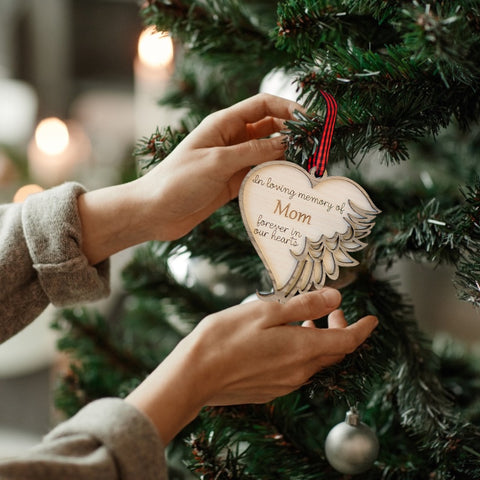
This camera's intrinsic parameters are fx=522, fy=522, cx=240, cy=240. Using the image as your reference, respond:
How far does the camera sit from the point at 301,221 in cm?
53

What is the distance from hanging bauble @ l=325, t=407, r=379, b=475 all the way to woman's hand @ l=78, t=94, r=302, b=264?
0.28 meters

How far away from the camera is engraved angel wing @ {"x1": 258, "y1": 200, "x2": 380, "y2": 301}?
524mm

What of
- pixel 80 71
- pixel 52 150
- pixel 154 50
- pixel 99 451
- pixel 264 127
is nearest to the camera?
pixel 99 451

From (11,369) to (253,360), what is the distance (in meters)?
1.80

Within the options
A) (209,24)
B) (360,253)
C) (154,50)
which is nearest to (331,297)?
(360,253)

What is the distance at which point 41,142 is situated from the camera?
170 cm

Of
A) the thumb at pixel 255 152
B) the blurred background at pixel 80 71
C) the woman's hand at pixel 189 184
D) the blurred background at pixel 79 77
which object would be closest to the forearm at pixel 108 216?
the woman's hand at pixel 189 184

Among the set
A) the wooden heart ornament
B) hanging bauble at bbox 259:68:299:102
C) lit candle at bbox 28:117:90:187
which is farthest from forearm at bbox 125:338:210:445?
lit candle at bbox 28:117:90:187

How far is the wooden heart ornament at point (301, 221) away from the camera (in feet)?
1.73

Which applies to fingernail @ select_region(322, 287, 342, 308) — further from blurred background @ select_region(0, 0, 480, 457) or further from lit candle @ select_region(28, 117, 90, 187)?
blurred background @ select_region(0, 0, 480, 457)

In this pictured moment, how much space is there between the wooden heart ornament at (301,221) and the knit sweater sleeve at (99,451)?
177mm

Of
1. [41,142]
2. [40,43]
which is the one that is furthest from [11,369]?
[40,43]

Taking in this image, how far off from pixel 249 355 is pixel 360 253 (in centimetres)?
21

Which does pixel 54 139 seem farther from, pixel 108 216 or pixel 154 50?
pixel 108 216
